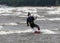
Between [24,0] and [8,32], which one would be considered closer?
[8,32]

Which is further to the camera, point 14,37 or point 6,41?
point 14,37

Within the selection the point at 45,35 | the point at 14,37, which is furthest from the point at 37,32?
the point at 14,37

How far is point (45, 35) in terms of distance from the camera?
18172mm

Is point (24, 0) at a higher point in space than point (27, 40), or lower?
lower

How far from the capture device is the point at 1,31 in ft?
66.0

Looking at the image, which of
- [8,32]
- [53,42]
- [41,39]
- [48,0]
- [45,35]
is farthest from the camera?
[48,0]

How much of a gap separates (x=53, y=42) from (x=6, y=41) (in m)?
2.85

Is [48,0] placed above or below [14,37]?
below

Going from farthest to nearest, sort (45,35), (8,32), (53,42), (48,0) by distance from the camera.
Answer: (48,0)
(8,32)
(45,35)
(53,42)

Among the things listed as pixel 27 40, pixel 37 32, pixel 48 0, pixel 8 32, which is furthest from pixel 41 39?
pixel 48 0

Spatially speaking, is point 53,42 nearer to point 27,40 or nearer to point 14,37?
point 27,40

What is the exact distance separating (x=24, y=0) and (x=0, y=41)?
42.8 metres

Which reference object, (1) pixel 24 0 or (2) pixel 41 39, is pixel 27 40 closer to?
(2) pixel 41 39

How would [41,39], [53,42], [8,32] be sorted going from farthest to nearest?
[8,32], [41,39], [53,42]
